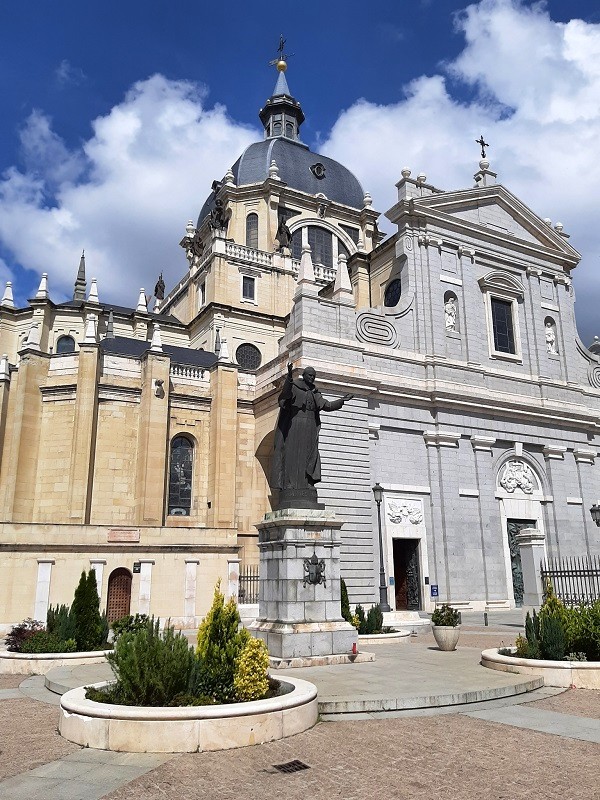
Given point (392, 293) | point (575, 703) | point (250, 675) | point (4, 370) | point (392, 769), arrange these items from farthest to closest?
1. point (392, 293)
2. point (4, 370)
3. point (575, 703)
4. point (250, 675)
5. point (392, 769)

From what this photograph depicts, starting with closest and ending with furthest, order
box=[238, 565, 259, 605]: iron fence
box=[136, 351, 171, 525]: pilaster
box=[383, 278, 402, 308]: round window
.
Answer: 1. box=[238, 565, 259, 605]: iron fence
2. box=[136, 351, 171, 525]: pilaster
3. box=[383, 278, 402, 308]: round window

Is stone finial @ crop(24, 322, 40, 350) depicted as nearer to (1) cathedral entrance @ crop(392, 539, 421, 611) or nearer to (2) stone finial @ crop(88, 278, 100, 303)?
(2) stone finial @ crop(88, 278, 100, 303)

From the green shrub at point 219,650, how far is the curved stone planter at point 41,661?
19.3 ft

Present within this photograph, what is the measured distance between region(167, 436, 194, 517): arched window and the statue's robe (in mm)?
16763

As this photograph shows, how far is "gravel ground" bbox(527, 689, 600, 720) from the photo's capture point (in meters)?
8.30

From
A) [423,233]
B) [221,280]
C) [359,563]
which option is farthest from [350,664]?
[221,280]

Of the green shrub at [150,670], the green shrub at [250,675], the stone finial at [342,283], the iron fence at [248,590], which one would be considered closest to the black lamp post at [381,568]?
the iron fence at [248,590]

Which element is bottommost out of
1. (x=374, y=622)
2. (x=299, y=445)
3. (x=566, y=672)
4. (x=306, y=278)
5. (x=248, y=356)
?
(x=566, y=672)

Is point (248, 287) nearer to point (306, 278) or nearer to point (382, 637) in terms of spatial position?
point (306, 278)

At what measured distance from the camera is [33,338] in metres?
30.7

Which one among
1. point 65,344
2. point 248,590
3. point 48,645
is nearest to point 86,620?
point 48,645

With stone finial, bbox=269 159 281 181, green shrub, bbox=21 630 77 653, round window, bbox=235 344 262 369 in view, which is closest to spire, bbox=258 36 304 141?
stone finial, bbox=269 159 281 181

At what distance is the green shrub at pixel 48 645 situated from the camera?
12.9m

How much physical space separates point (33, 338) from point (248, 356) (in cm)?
1185
